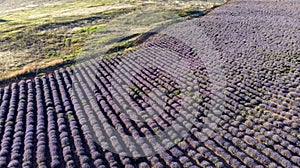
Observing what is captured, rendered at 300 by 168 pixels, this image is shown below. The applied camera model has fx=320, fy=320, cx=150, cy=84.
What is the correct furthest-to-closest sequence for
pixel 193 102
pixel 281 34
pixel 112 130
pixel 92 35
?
pixel 92 35
pixel 281 34
pixel 193 102
pixel 112 130

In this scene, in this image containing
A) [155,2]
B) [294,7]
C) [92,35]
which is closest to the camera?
[294,7]

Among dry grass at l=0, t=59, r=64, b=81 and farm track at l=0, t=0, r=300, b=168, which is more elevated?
farm track at l=0, t=0, r=300, b=168

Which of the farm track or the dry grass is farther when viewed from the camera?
the dry grass

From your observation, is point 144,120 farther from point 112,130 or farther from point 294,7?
point 294,7

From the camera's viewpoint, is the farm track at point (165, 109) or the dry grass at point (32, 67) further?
the dry grass at point (32, 67)

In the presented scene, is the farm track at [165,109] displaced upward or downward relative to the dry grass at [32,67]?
upward

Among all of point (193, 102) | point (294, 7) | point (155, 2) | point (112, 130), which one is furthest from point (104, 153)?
point (155, 2)

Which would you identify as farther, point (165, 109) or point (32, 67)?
point (32, 67)

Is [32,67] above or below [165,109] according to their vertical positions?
below
